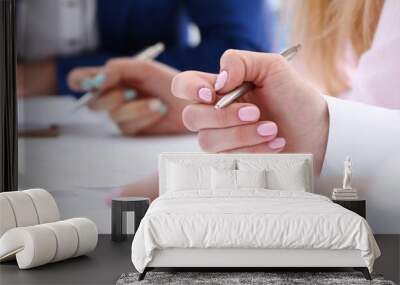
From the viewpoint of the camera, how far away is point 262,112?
20.8ft

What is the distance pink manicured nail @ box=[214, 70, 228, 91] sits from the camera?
6262 millimetres

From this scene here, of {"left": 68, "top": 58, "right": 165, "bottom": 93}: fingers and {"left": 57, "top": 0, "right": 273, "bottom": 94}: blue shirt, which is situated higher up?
{"left": 57, "top": 0, "right": 273, "bottom": 94}: blue shirt

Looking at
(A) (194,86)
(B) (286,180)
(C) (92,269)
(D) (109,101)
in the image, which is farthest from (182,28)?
(C) (92,269)

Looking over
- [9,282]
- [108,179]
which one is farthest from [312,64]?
[9,282]

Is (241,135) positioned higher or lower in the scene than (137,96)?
lower

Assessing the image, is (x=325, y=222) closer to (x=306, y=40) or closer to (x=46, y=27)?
(x=306, y=40)

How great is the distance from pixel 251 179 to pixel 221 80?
3.41 ft

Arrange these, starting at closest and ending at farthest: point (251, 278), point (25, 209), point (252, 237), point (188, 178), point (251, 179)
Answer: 1. point (252, 237)
2. point (251, 278)
3. point (25, 209)
4. point (251, 179)
5. point (188, 178)

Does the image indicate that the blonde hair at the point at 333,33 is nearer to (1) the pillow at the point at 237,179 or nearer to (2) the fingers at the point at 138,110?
(1) the pillow at the point at 237,179

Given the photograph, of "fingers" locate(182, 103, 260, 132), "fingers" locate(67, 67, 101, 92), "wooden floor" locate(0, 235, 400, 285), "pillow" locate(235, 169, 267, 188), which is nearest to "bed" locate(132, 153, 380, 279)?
"wooden floor" locate(0, 235, 400, 285)

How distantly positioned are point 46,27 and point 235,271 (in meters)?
3.27

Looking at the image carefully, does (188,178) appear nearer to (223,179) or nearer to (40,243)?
(223,179)

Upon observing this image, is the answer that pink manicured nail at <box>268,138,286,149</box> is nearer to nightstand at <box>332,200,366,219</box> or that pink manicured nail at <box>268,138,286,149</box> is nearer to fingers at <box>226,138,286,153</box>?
fingers at <box>226,138,286,153</box>

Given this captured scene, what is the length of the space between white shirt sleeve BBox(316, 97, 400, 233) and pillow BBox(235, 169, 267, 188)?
88cm
